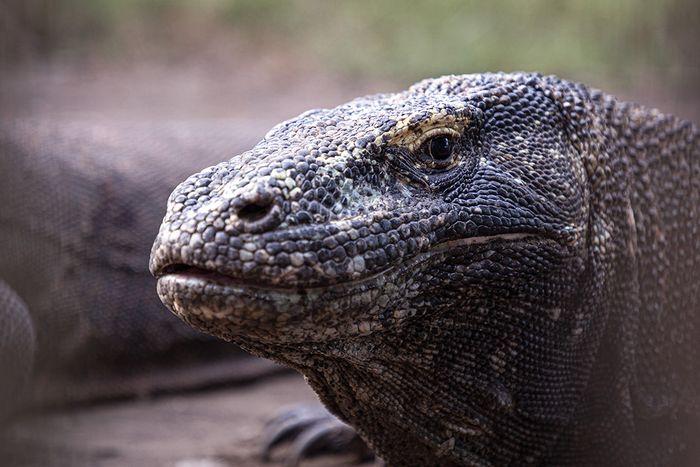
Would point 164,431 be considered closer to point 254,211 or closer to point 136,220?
point 136,220

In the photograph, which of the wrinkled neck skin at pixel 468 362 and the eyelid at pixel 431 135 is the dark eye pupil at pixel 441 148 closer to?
the eyelid at pixel 431 135

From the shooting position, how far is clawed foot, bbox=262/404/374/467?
15.8ft

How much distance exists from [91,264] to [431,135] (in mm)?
3973

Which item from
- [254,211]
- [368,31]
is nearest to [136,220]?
[254,211]

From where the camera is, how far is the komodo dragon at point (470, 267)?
8.59ft

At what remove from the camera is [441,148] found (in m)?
3.07

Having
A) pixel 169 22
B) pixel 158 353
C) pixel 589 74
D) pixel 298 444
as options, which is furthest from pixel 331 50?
pixel 298 444

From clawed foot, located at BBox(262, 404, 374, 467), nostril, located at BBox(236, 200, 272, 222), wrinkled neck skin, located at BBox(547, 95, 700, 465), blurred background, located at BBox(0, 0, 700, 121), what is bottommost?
wrinkled neck skin, located at BBox(547, 95, 700, 465)

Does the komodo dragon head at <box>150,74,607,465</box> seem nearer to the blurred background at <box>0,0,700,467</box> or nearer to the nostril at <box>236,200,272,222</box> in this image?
the nostril at <box>236,200,272,222</box>

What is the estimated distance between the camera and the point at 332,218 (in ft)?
8.85

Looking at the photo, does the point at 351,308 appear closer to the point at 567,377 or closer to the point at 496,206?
the point at 496,206

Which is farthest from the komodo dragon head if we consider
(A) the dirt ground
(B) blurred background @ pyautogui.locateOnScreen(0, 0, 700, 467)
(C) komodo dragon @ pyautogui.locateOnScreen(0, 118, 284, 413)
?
(C) komodo dragon @ pyautogui.locateOnScreen(0, 118, 284, 413)

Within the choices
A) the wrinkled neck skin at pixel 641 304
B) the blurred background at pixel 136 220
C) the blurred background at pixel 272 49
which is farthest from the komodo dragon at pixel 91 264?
the wrinkled neck skin at pixel 641 304

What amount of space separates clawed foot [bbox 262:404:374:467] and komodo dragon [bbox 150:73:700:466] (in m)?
1.46
